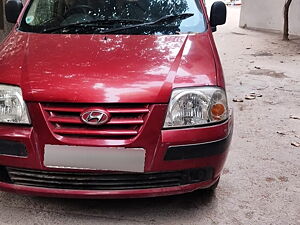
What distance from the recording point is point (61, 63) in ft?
8.73

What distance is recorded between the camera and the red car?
2369mm

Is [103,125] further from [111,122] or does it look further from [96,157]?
[96,157]

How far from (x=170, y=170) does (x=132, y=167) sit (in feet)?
0.74

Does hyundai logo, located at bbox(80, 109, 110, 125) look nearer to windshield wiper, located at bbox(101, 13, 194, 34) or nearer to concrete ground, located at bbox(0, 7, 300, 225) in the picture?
concrete ground, located at bbox(0, 7, 300, 225)

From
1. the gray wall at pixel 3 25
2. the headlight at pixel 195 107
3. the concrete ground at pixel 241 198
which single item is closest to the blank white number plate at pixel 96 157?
the headlight at pixel 195 107

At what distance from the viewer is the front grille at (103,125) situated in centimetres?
237

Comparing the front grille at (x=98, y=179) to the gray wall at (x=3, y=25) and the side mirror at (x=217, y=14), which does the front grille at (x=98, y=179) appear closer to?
the side mirror at (x=217, y=14)

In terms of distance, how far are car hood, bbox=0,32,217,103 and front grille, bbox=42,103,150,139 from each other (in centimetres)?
4

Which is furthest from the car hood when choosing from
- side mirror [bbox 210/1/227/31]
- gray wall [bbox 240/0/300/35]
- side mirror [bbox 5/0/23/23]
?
gray wall [bbox 240/0/300/35]

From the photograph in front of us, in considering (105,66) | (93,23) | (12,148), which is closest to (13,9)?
(93,23)

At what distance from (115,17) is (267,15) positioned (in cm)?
1057

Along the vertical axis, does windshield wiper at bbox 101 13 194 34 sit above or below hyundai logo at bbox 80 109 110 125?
above

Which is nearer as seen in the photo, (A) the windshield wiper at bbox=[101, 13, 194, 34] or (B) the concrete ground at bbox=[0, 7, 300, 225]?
(B) the concrete ground at bbox=[0, 7, 300, 225]

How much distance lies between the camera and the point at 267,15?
42.5 feet
